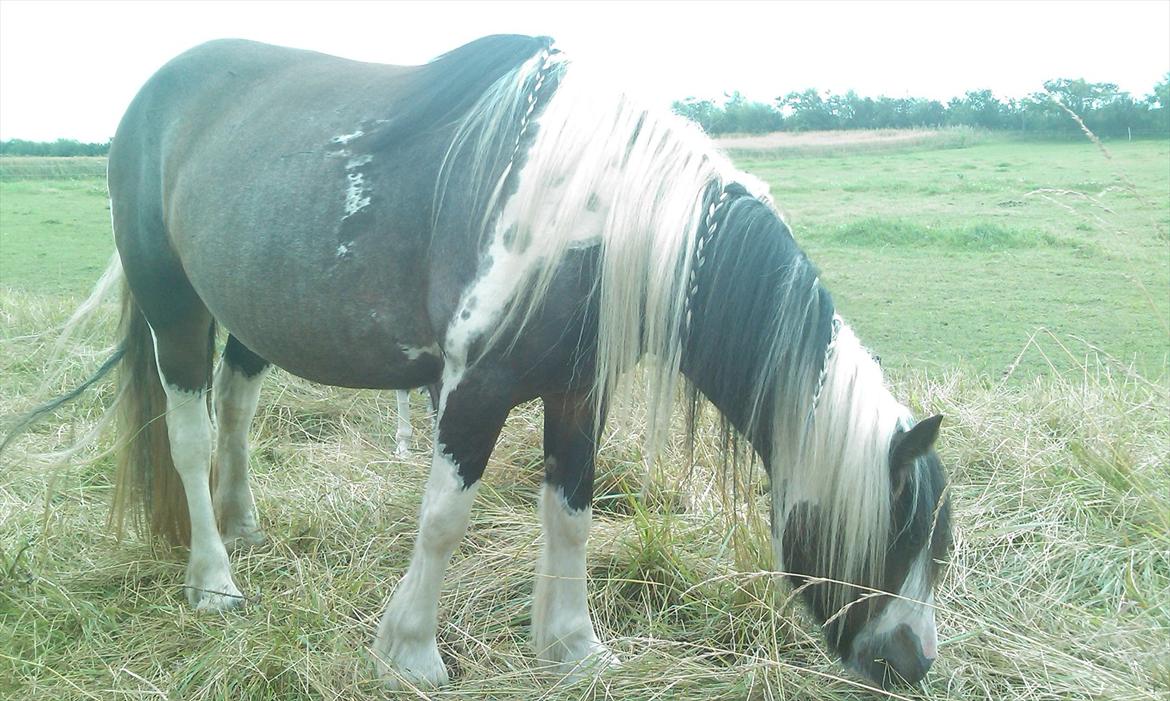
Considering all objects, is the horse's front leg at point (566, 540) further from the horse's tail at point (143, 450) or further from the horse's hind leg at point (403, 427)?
the horse's hind leg at point (403, 427)

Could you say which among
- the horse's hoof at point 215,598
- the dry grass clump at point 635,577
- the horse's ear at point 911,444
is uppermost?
the horse's ear at point 911,444

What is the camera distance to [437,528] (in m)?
1.98

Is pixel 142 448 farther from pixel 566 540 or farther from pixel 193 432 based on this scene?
pixel 566 540

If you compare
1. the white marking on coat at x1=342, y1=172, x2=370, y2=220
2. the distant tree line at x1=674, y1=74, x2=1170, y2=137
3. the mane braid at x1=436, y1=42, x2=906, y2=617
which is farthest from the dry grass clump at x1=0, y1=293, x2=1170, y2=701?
the distant tree line at x1=674, y1=74, x2=1170, y2=137

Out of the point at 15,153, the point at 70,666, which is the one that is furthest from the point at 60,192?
the point at 70,666

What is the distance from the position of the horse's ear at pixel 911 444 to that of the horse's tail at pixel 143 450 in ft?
7.02

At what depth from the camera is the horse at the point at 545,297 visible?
1.73 m

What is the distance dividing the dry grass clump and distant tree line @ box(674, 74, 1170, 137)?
1074 millimetres

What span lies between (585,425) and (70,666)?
4.65 ft

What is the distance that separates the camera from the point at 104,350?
4207 mm

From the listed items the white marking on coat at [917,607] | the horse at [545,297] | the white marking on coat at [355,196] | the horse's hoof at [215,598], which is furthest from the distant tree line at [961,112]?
the horse's hoof at [215,598]

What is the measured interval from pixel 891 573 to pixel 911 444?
328 mm

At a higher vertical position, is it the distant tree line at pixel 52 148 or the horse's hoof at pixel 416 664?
the distant tree line at pixel 52 148

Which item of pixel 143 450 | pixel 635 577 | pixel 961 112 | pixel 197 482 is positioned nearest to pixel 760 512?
pixel 635 577
